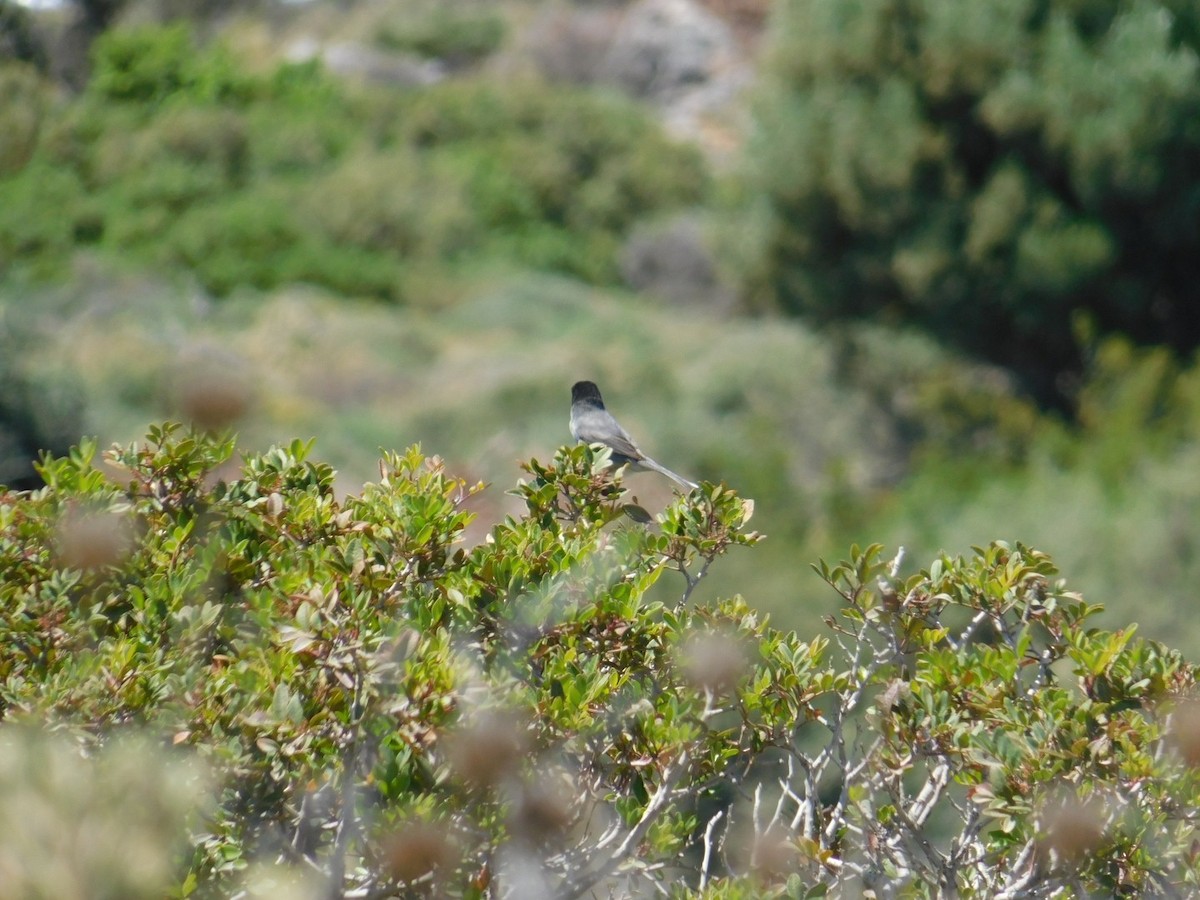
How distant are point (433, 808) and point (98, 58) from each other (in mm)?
25034

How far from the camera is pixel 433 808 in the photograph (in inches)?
92.1

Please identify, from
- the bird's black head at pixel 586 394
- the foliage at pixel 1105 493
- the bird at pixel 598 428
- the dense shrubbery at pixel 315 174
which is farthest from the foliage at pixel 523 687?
the dense shrubbery at pixel 315 174

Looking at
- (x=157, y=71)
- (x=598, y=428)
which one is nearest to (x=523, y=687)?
(x=598, y=428)

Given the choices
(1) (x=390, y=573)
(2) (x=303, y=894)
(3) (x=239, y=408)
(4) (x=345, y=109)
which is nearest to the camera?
(2) (x=303, y=894)

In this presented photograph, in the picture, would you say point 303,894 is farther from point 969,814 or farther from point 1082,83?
point 1082,83

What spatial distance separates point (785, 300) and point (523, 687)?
13.9 m

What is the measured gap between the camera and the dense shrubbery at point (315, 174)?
2125 cm

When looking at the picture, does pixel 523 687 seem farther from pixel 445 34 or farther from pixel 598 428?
pixel 445 34

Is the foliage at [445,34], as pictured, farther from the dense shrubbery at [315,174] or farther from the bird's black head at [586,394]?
the bird's black head at [586,394]

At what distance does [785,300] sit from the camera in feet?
52.3

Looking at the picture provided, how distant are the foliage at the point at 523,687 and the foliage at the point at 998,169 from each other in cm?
1180

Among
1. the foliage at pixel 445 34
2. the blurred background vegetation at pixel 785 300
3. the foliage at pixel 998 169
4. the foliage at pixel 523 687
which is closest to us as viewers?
the foliage at pixel 523 687

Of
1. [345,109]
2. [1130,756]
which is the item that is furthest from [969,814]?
[345,109]

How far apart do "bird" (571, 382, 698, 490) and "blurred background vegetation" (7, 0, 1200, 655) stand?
3721mm
